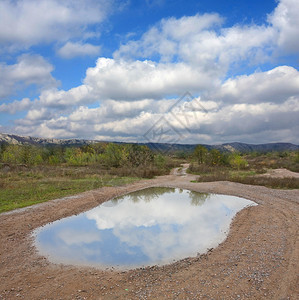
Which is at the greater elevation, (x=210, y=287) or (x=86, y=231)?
(x=210, y=287)

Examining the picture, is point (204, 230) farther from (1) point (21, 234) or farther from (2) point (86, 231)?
(1) point (21, 234)

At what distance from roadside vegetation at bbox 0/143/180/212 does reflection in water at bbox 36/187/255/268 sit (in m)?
5.14

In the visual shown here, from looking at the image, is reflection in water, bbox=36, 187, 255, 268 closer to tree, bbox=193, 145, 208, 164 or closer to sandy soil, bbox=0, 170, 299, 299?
sandy soil, bbox=0, 170, 299, 299

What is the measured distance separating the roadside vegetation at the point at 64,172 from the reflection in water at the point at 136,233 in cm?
514

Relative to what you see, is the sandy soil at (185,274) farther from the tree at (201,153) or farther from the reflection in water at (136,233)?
the tree at (201,153)

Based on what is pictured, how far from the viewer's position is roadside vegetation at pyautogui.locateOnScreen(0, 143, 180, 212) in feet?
56.1

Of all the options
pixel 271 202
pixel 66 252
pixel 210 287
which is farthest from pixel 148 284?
pixel 271 202

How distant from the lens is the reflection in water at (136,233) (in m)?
7.41

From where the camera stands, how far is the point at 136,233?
31.3 ft

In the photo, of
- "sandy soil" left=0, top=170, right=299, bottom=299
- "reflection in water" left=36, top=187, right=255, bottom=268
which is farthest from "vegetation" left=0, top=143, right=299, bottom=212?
"sandy soil" left=0, top=170, right=299, bottom=299

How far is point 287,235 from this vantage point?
8.27 metres

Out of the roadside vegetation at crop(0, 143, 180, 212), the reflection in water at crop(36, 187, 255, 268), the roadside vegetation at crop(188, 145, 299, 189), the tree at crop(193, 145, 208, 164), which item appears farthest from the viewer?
the tree at crop(193, 145, 208, 164)

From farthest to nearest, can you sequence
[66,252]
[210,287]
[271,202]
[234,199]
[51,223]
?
1. [234,199]
2. [271,202]
3. [51,223]
4. [66,252]
5. [210,287]

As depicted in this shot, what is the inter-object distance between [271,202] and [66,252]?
1252cm
